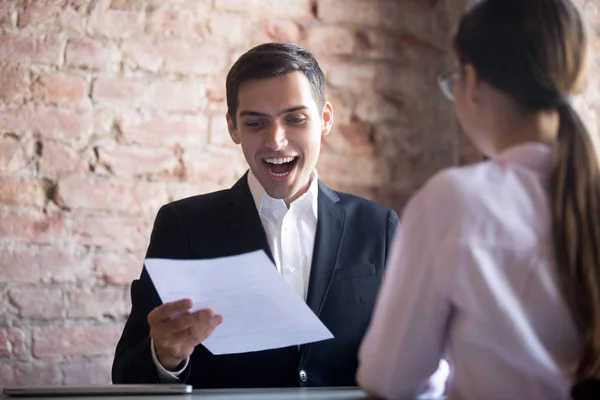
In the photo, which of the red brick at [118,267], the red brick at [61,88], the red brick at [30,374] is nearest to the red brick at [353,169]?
the red brick at [118,267]

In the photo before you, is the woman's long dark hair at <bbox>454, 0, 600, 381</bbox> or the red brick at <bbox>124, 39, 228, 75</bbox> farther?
the red brick at <bbox>124, 39, 228, 75</bbox>

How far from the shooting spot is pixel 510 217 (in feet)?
2.08

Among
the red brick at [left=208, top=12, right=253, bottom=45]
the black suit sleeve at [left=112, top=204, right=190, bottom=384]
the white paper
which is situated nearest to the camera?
the white paper

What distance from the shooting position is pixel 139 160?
71.2 inches

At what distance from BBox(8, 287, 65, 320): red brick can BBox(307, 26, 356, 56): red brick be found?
96 centimetres

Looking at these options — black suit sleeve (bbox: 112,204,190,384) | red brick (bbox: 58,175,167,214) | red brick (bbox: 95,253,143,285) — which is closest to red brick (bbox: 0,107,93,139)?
red brick (bbox: 58,175,167,214)

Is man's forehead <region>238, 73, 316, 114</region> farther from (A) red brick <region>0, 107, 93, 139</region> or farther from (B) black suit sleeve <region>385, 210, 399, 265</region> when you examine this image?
(A) red brick <region>0, 107, 93, 139</region>

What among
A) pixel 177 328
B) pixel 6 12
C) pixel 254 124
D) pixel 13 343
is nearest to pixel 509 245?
pixel 177 328

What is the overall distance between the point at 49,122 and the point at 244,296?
1.03 m

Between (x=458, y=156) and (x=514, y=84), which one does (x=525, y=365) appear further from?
(x=458, y=156)

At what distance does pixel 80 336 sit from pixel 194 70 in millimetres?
753

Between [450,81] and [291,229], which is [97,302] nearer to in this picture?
[291,229]

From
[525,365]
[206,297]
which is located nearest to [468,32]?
[525,365]

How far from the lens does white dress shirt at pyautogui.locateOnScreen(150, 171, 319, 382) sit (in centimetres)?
135
